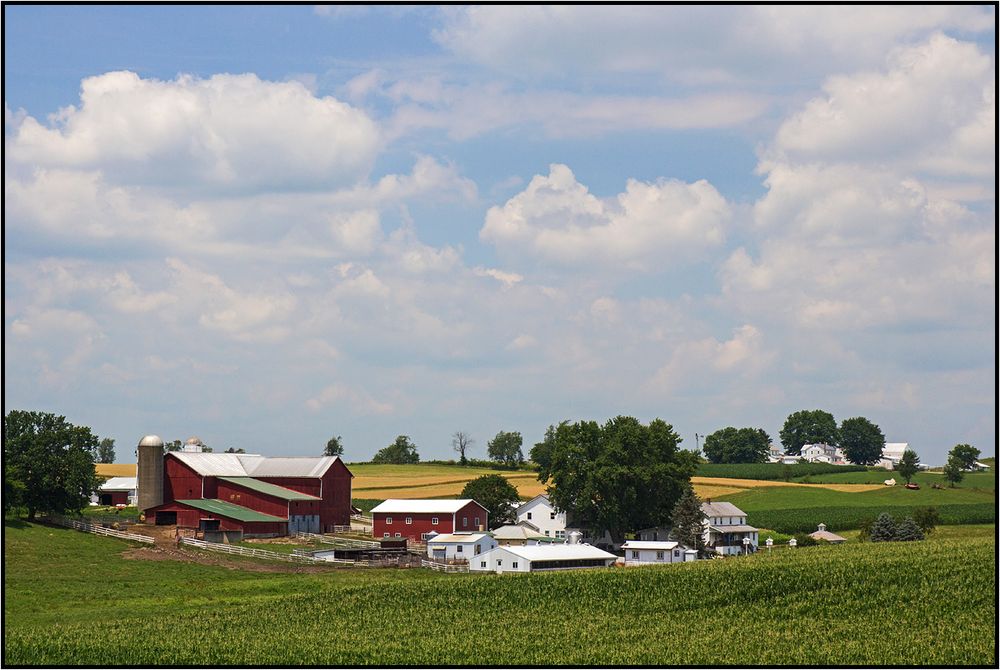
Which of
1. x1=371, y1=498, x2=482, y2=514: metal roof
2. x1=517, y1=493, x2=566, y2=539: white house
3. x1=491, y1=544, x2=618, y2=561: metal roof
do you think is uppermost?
x1=371, y1=498, x2=482, y2=514: metal roof

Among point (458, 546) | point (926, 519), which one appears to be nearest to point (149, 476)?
point (458, 546)

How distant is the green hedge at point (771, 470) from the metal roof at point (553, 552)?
78.2m

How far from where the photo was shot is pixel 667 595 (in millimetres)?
51500

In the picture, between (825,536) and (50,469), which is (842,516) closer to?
(825,536)

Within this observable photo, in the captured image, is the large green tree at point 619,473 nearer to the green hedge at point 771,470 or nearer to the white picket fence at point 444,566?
the white picket fence at point 444,566

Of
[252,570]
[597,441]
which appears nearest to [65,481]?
[252,570]

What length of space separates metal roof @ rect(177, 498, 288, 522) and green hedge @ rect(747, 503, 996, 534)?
42336 millimetres

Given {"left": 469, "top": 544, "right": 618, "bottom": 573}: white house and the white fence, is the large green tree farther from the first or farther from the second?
the white fence

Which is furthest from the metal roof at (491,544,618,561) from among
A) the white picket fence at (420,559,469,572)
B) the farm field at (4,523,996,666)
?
the farm field at (4,523,996,666)

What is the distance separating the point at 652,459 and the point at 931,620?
5230 centimetres

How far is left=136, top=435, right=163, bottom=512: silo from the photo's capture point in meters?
95.1

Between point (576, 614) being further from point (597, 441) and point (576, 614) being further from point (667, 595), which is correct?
point (597, 441)

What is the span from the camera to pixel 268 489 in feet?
313

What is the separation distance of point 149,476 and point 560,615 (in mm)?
54547
